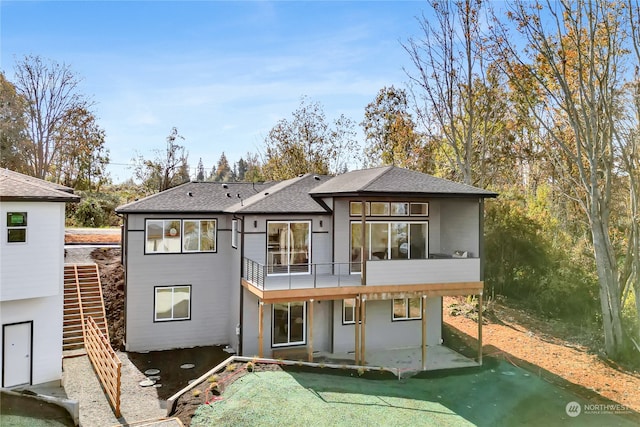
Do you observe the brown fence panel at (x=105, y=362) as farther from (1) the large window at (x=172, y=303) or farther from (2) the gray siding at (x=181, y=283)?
(1) the large window at (x=172, y=303)

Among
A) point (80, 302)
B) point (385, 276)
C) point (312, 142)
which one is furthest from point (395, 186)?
point (312, 142)

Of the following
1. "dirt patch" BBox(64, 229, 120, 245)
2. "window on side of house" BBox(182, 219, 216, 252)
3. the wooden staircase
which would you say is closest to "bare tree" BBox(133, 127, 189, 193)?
"dirt patch" BBox(64, 229, 120, 245)

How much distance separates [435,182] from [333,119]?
22.6 metres

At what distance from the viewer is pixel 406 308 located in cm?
1595

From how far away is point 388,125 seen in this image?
32.3m

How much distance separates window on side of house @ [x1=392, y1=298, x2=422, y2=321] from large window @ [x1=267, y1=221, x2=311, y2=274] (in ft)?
12.0

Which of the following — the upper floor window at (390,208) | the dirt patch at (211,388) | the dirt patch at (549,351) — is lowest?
the dirt patch at (549,351)

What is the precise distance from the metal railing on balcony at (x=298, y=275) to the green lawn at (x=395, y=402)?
265cm

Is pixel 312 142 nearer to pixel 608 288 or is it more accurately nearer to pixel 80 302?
pixel 80 302

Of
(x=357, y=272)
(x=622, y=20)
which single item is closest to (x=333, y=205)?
(x=357, y=272)

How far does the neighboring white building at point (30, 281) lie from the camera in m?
10.5

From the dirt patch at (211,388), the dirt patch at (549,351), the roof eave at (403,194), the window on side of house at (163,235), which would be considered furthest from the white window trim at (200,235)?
the dirt patch at (549,351)

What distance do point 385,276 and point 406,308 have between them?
302 cm

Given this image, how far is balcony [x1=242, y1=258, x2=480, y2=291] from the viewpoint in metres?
13.5
